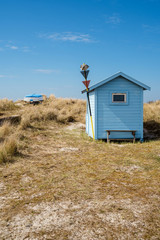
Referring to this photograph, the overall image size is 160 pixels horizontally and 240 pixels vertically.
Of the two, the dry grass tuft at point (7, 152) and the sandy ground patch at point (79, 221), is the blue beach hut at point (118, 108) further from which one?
the sandy ground patch at point (79, 221)

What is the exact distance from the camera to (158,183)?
5.61 meters

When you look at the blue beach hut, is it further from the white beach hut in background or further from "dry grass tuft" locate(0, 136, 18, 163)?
the white beach hut in background

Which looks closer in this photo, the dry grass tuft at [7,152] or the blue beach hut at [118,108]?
the dry grass tuft at [7,152]

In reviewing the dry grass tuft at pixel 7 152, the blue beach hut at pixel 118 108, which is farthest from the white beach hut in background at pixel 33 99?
the dry grass tuft at pixel 7 152

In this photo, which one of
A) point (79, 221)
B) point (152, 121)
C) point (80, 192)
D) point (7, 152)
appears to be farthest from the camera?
point (152, 121)

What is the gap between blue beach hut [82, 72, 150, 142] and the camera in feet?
37.2

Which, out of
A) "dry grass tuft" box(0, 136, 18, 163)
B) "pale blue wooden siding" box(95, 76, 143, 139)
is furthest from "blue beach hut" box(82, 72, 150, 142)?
"dry grass tuft" box(0, 136, 18, 163)

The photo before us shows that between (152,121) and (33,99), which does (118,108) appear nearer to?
(152,121)

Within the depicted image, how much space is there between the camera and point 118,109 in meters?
11.5

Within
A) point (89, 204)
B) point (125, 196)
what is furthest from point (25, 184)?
point (125, 196)

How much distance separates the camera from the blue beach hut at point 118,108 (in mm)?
11344

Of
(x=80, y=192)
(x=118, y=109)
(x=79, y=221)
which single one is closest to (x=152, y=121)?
(x=118, y=109)

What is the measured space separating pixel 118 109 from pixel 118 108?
0.05 metres

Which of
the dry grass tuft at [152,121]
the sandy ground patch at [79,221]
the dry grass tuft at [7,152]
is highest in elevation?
the dry grass tuft at [152,121]
